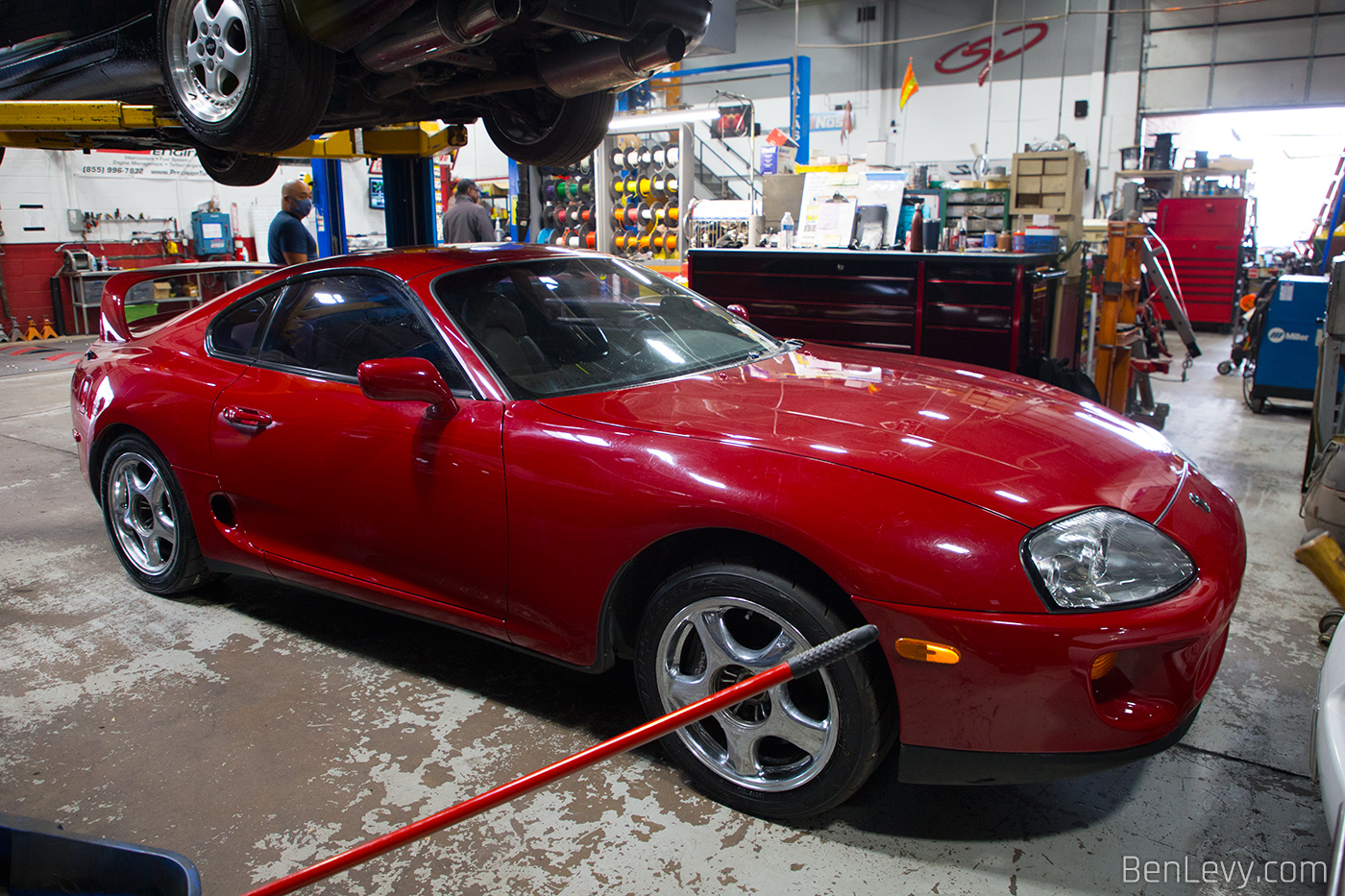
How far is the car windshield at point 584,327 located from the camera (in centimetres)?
236

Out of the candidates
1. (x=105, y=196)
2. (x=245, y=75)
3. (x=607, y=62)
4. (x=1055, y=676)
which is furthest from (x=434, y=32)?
(x=105, y=196)

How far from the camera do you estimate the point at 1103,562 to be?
168 centimetres

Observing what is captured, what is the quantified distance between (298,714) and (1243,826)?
2.27 metres

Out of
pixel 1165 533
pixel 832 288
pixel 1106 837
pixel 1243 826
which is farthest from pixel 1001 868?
pixel 832 288

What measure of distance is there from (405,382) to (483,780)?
3.13 ft

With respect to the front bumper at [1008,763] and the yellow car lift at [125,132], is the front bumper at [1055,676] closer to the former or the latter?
the front bumper at [1008,763]

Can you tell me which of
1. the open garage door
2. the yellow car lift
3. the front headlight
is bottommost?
the front headlight

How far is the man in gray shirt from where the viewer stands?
27.1 ft

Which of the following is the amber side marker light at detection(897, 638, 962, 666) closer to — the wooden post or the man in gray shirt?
the wooden post

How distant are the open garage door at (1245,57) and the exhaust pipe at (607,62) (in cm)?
1484

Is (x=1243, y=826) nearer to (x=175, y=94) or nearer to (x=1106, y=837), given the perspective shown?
(x=1106, y=837)

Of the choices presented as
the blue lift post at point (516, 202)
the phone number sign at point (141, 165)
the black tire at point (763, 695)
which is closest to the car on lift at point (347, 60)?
the black tire at point (763, 695)

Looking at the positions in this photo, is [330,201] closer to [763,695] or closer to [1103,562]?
[763,695]
